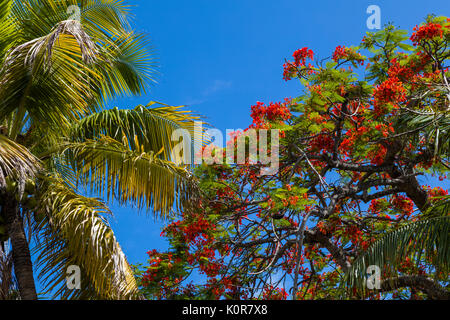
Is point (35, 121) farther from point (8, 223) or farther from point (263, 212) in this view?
point (263, 212)

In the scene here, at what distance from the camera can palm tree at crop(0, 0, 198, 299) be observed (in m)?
5.80

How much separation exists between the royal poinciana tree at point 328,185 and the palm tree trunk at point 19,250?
7.24 ft

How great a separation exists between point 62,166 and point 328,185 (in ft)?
14.3

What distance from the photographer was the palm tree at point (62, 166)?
19.0ft

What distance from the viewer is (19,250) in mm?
6363

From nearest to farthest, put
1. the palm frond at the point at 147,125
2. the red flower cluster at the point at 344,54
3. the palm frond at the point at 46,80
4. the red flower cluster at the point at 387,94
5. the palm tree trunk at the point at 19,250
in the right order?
the palm frond at the point at 46,80
the palm tree trunk at the point at 19,250
the red flower cluster at the point at 387,94
the palm frond at the point at 147,125
the red flower cluster at the point at 344,54

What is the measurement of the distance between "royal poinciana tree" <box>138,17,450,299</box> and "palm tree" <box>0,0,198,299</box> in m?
1.07

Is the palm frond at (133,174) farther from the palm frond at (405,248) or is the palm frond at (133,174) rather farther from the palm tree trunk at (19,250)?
the palm frond at (405,248)

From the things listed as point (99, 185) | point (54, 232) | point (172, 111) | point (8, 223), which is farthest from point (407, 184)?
point (8, 223)

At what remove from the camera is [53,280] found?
20.6ft

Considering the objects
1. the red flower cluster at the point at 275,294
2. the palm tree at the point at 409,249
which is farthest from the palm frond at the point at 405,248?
the red flower cluster at the point at 275,294

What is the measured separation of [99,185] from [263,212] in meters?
2.43

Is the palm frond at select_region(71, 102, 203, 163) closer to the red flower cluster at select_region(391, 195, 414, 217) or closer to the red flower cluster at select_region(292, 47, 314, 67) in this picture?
the red flower cluster at select_region(292, 47, 314, 67)

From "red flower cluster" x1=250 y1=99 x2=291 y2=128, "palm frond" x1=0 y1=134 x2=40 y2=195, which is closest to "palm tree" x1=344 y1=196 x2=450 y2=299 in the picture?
"red flower cluster" x1=250 y1=99 x2=291 y2=128
